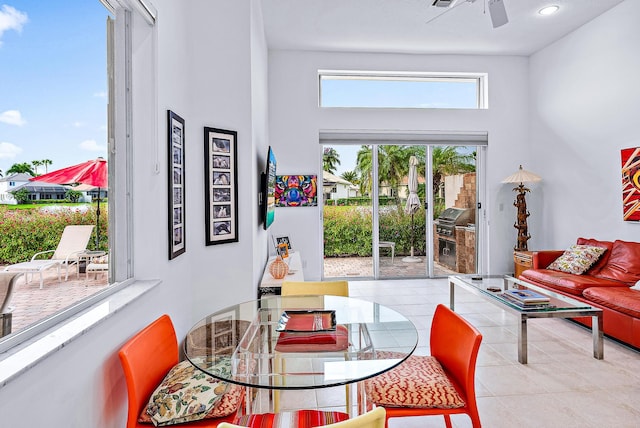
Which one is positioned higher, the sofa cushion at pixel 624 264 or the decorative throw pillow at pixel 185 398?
the sofa cushion at pixel 624 264

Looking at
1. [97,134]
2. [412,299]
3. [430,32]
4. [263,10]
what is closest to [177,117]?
[97,134]

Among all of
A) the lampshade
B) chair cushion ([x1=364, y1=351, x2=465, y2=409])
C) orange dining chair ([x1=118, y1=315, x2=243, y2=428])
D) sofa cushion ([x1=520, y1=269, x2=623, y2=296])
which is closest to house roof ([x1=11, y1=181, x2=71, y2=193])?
orange dining chair ([x1=118, y1=315, x2=243, y2=428])

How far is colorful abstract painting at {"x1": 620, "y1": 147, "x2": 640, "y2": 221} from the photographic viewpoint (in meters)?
4.03

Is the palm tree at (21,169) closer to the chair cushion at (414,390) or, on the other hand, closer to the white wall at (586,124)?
the chair cushion at (414,390)

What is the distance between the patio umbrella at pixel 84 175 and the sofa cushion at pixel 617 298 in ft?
12.8

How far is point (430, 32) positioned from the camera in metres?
4.96

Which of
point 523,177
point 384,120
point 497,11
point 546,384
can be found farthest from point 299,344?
point 523,177

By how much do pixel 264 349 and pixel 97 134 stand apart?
125 centimetres

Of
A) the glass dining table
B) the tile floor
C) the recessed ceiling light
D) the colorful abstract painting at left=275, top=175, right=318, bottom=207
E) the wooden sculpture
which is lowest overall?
the tile floor

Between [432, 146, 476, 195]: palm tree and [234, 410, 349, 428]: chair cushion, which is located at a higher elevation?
[432, 146, 476, 195]: palm tree

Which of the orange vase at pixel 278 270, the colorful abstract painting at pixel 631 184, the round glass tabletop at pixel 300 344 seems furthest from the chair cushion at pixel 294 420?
the colorful abstract painting at pixel 631 184

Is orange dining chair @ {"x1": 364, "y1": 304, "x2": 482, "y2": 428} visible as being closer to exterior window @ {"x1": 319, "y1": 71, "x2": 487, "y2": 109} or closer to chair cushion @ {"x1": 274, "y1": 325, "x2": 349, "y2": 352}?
chair cushion @ {"x1": 274, "y1": 325, "x2": 349, "y2": 352}

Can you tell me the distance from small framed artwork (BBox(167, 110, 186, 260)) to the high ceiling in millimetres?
2646

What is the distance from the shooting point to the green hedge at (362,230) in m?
5.89
